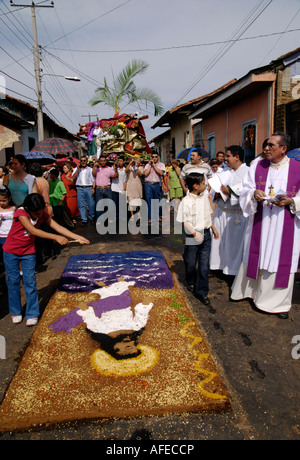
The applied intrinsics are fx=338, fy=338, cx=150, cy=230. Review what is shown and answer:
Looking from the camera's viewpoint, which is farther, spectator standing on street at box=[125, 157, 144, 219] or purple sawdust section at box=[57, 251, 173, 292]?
spectator standing on street at box=[125, 157, 144, 219]

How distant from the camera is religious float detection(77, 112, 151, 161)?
960cm

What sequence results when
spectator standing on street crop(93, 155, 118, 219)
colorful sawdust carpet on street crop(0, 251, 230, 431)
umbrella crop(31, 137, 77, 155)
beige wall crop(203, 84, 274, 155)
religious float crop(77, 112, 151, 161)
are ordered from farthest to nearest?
umbrella crop(31, 137, 77, 155)
beige wall crop(203, 84, 274, 155)
spectator standing on street crop(93, 155, 118, 219)
religious float crop(77, 112, 151, 161)
colorful sawdust carpet on street crop(0, 251, 230, 431)

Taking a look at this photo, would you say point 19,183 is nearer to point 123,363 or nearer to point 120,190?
point 123,363

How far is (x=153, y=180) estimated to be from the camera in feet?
32.2

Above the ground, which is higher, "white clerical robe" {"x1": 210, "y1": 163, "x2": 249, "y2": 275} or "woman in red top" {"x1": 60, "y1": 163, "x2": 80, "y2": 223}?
"woman in red top" {"x1": 60, "y1": 163, "x2": 80, "y2": 223}

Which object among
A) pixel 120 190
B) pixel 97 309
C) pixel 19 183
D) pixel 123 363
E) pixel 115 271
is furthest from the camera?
pixel 120 190

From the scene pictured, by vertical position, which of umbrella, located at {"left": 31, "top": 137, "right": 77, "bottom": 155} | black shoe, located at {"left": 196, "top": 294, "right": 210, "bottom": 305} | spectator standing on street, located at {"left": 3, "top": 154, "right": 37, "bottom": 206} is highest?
umbrella, located at {"left": 31, "top": 137, "right": 77, "bottom": 155}

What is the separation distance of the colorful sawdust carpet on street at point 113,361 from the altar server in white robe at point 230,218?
3.09 feet

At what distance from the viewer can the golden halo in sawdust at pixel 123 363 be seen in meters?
3.04

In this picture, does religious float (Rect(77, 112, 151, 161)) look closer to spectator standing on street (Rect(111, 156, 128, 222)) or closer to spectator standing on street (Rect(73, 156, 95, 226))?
spectator standing on street (Rect(111, 156, 128, 222))

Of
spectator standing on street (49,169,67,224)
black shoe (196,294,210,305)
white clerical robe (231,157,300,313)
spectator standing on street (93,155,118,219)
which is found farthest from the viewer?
spectator standing on street (93,155,118,219)

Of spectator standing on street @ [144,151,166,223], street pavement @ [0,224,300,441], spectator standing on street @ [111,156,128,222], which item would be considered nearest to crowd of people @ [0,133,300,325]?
street pavement @ [0,224,300,441]

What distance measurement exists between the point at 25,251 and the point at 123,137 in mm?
6581

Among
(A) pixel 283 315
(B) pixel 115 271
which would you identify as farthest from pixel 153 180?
(A) pixel 283 315
